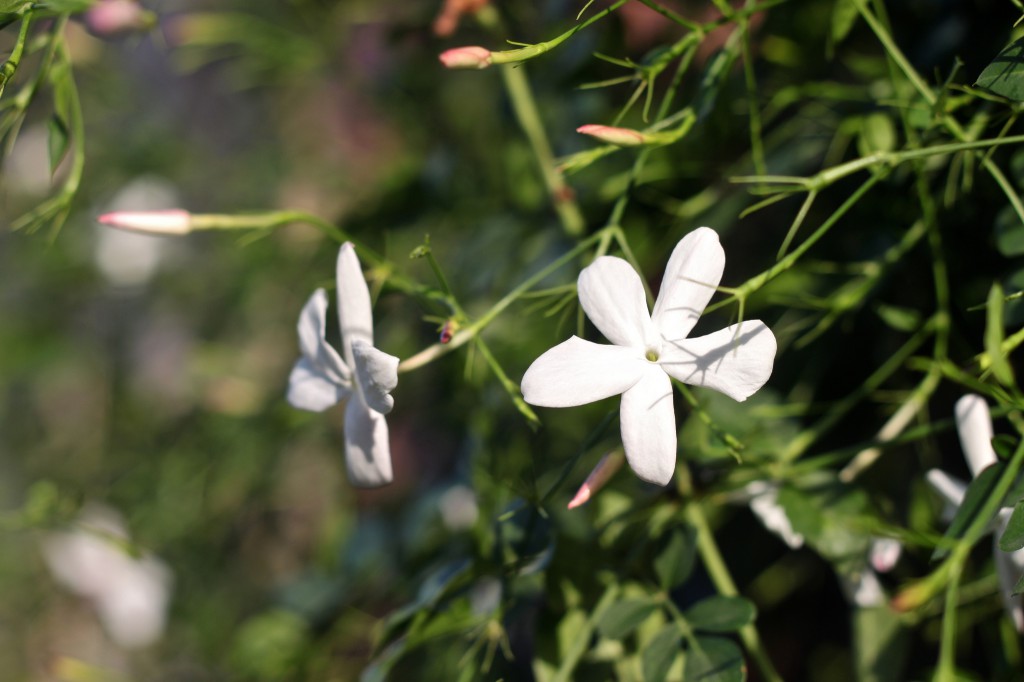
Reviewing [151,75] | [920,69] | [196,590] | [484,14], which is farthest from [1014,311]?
[151,75]

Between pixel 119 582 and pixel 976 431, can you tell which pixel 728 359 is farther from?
pixel 119 582

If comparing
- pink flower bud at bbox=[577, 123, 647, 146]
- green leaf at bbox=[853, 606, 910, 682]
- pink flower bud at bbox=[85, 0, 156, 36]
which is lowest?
green leaf at bbox=[853, 606, 910, 682]

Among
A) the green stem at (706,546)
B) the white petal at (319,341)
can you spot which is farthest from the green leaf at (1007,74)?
the white petal at (319,341)

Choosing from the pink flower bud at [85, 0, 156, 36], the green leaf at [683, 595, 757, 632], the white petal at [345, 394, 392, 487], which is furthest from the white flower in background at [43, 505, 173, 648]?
the green leaf at [683, 595, 757, 632]

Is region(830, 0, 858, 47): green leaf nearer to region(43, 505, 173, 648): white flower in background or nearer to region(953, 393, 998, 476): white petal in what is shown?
region(953, 393, 998, 476): white petal

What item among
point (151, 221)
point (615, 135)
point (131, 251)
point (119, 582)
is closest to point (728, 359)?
point (615, 135)

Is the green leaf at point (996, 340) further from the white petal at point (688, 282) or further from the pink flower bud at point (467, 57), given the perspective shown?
the pink flower bud at point (467, 57)
